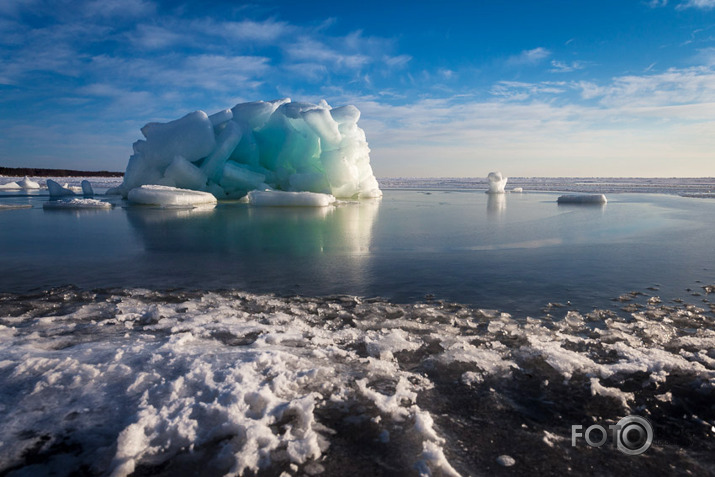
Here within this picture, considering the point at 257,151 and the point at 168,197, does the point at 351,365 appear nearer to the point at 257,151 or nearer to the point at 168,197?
the point at 168,197

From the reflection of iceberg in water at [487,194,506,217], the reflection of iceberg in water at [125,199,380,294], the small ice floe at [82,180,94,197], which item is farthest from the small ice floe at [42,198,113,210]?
the reflection of iceberg in water at [487,194,506,217]

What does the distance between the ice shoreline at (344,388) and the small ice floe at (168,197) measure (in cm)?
915

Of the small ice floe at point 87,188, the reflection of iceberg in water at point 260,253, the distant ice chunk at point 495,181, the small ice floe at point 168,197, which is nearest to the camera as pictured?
the reflection of iceberg in water at point 260,253

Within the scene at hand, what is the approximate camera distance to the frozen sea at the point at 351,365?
1294mm

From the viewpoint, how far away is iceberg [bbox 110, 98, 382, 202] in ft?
43.5

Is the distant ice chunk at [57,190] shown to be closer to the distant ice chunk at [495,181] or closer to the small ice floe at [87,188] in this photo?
the small ice floe at [87,188]

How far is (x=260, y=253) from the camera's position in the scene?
4578mm

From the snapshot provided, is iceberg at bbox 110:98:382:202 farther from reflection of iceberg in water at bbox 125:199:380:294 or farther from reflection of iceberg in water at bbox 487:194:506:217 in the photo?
reflection of iceberg in water at bbox 125:199:380:294

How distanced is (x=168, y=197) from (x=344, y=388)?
36.0ft

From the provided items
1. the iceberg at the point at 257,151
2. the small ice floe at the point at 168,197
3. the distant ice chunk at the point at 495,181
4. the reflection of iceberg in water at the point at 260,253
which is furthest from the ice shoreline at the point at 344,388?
the distant ice chunk at the point at 495,181

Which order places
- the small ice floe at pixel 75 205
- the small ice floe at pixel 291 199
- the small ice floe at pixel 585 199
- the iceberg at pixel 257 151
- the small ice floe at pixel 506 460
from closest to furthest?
the small ice floe at pixel 506 460 < the small ice floe at pixel 75 205 < the small ice floe at pixel 291 199 < the small ice floe at pixel 585 199 < the iceberg at pixel 257 151

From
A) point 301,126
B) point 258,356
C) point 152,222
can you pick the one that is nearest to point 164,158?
point 301,126

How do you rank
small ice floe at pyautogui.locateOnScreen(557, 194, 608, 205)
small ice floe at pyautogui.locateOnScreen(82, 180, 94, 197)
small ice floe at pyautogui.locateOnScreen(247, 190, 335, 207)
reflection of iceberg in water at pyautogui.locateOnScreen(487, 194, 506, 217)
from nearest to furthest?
reflection of iceberg in water at pyautogui.locateOnScreen(487, 194, 506, 217)
small ice floe at pyautogui.locateOnScreen(247, 190, 335, 207)
small ice floe at pyautogui.locateOnScreen(557, 194, 608, 205)
small ice floe at pyautogui.locateOnScreen(82, 180, 94, 197)

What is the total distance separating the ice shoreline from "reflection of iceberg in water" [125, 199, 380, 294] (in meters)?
0.79
